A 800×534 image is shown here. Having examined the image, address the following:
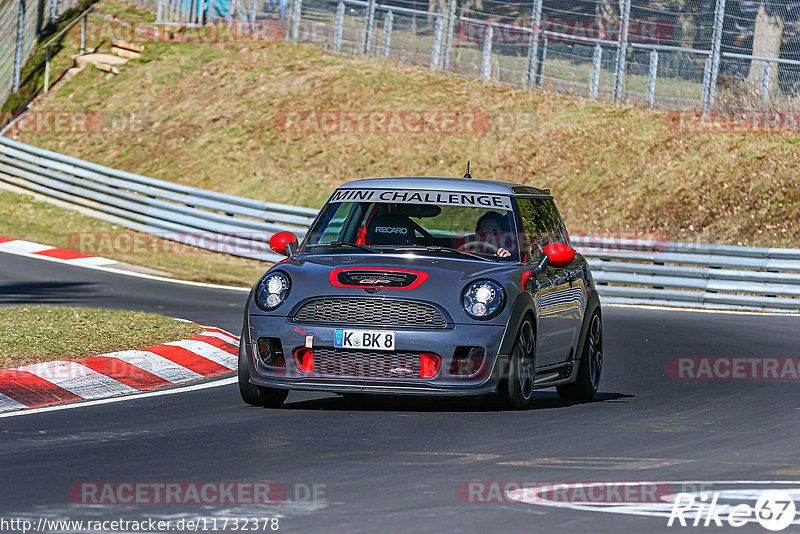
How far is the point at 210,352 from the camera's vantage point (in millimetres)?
11914

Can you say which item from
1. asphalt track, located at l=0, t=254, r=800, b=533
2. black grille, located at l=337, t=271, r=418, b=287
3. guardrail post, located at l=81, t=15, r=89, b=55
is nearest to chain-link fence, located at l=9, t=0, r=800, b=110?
guardrail post, located at l=81, t=15, r=89, b=55

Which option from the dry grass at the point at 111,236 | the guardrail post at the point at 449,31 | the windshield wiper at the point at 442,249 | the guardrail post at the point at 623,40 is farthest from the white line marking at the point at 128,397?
the guardrail post at the point at 449,31

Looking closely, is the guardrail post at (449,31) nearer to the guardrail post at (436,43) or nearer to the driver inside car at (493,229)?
the guardrail post at (436,43)

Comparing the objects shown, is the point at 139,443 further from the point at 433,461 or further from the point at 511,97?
the point at 511,97

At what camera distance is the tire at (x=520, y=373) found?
882 centimetres

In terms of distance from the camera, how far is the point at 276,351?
8.82 m

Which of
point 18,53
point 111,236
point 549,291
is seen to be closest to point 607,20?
point 111,236

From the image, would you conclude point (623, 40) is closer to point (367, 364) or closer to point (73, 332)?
point (73, 332)

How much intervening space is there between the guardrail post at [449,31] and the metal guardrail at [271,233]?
8606 millimetres

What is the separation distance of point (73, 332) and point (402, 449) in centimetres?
560

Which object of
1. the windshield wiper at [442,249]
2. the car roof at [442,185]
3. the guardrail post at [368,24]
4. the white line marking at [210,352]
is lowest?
the white line marking at [210,352]

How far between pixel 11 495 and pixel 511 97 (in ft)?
87.9

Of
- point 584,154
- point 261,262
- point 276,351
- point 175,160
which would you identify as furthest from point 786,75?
point 276,351

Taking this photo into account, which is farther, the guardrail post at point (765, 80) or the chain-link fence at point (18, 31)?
the chain-link fence at point (18, 31)
